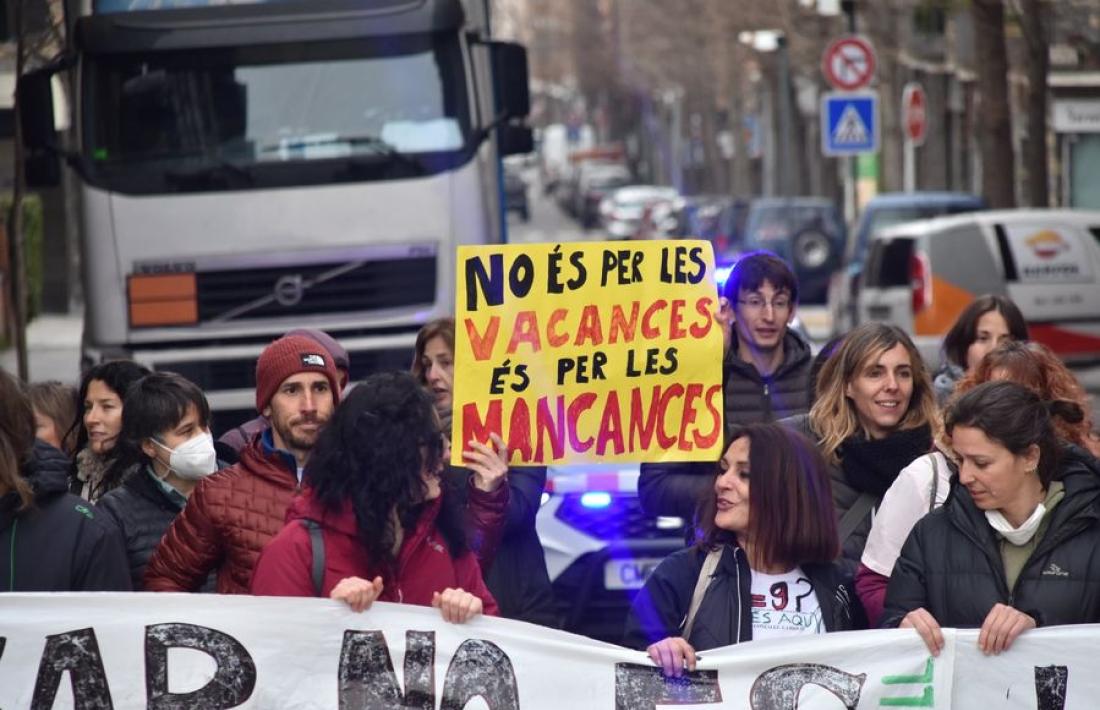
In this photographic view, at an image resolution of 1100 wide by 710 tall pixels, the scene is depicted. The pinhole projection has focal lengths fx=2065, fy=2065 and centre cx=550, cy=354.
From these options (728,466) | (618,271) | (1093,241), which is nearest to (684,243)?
(618,271)

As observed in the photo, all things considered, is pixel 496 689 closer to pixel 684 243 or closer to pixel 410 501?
pixel 410 501

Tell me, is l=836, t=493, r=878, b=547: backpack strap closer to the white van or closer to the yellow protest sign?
the yellow protest sign

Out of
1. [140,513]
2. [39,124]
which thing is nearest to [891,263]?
[39,124]

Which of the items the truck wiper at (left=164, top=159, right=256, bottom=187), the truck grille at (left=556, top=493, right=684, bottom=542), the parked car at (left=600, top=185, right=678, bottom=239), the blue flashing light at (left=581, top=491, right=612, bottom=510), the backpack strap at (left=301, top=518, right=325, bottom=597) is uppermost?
the truck wiper at (left=164, top=159, right=256, bottom=187)

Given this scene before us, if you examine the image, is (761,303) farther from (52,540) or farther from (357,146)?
(357,146)

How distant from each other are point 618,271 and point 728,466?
3.34ft

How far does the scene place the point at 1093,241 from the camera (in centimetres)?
1880

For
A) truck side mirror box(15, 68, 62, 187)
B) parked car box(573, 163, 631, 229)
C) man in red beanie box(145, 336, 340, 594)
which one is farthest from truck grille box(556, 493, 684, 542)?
parked car box(573, 163, 631, 229)

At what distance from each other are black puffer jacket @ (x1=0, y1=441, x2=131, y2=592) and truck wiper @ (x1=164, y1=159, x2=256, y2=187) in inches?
278

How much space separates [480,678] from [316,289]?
24.6ft

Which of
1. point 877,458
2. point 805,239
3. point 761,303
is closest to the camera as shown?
point 877,458

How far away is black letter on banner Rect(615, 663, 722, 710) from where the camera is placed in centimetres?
504

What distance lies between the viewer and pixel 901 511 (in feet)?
17.8

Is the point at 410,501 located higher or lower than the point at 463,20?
lower
